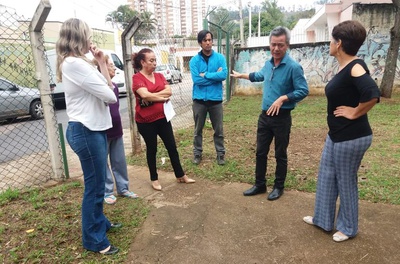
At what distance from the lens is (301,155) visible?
4801 millimetres

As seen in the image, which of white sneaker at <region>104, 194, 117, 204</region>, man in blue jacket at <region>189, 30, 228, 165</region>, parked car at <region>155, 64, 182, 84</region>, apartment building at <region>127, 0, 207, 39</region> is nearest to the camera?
white sneaker at <region>104, 194, 117, 204</region>

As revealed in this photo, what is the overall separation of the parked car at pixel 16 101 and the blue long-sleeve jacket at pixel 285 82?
281 inches

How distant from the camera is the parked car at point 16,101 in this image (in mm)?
8453

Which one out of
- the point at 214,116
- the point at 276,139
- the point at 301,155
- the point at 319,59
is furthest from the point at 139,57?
the point at 319,59

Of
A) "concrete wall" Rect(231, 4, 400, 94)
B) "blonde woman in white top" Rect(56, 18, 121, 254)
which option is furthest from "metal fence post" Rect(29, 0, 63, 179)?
"concrete wall" Rect(231, 4, 400, 94)

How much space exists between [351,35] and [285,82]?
95 cm

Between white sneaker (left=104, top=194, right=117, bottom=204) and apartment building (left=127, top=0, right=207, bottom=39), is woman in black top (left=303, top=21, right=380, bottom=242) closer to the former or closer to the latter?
white sneaker (left=104, top=194, right=117, bottom=204)

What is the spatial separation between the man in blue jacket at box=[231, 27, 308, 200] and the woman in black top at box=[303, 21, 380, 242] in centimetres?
62

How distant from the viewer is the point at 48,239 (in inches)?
108

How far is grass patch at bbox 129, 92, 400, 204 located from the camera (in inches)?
145

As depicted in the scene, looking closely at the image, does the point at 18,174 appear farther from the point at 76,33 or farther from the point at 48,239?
the point at 76,33

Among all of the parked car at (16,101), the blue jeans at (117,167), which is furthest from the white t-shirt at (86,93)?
the parked car at (16,101)

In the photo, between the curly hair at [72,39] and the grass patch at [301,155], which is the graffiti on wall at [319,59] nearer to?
the grass patch at [301,155]

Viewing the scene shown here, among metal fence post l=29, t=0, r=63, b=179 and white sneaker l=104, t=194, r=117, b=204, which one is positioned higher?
metal fence post l=29, t=0, r=63, b=179
